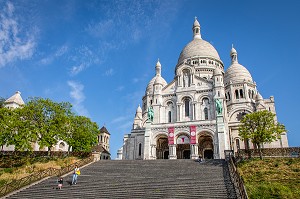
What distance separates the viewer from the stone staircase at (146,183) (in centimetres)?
1762

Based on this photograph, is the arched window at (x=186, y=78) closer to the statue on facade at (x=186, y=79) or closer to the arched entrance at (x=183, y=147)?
the statue on facade at (x=186, y=79)

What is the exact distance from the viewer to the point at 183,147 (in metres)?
39.4

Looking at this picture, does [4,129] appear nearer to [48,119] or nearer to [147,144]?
[48,119]

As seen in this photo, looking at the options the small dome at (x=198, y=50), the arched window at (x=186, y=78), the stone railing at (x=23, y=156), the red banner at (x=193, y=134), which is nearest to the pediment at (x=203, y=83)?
the arched window at (x=186, y=78)

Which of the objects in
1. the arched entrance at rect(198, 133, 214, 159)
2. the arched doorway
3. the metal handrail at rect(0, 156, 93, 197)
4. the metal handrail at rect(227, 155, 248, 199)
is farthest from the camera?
the arched doorway

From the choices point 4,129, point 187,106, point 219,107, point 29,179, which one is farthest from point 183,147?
point 4,129

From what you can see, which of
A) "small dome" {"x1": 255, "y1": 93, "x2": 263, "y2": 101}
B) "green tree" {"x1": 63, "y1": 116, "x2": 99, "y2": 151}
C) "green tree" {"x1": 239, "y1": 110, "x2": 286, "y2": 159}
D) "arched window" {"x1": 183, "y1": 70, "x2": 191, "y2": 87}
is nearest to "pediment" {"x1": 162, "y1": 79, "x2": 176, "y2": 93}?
"arched window" {"x1": 183, "y1": 70, "x2": 191, "y2": 87}

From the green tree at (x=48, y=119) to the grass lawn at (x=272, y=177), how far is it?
22.4m

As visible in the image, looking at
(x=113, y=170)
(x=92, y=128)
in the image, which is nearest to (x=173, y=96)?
(x=92, y=128)

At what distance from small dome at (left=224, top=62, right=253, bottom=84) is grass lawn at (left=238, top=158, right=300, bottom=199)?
1054 inches

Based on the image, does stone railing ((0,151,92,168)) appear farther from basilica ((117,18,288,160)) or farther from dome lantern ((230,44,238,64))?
dome lantern ((230,44,238,64))

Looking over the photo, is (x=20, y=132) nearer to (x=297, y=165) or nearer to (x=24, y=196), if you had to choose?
(x=24, y=196)

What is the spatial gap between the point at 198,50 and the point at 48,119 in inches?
1412

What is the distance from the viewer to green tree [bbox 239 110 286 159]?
27828 mm
